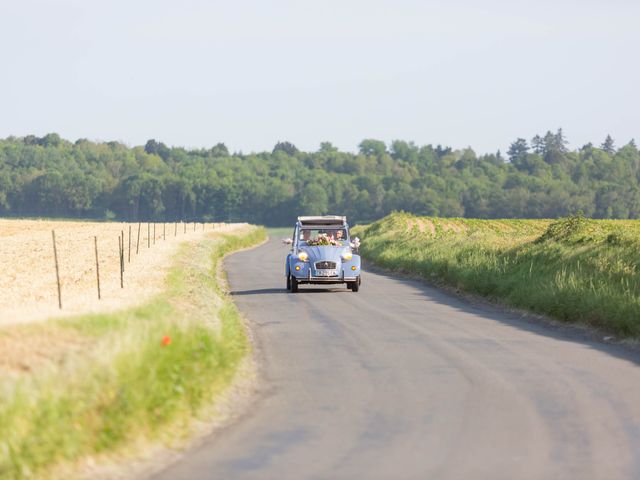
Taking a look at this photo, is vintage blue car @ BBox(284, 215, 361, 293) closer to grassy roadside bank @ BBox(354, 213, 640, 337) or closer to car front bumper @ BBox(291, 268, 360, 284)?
car front bumper @ BBox(291, 268, 360, 284)

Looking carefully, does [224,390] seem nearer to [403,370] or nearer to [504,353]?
[403,370]

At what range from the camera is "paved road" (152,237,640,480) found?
9.96m

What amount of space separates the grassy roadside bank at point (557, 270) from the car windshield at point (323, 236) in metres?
3.89

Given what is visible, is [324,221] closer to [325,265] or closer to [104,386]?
[325,265]

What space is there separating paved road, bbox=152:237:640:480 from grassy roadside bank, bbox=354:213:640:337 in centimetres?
128

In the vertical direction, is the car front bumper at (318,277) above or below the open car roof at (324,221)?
below

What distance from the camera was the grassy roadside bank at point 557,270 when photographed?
22797 mm

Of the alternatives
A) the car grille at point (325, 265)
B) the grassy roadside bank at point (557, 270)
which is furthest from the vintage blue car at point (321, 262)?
the grassy roadside bank at point (557, 270)

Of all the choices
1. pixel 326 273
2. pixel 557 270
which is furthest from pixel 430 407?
pixel 326 273

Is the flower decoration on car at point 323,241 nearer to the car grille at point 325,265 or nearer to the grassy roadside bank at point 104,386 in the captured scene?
the car grille at point 325,265

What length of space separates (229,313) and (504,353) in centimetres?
586

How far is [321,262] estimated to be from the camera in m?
32.3

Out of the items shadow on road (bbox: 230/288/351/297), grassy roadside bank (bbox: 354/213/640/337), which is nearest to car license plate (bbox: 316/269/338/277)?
shadow on road (bbox: 230/288/351/297)

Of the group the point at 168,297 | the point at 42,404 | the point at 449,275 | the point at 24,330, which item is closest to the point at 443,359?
the point at 168,297
